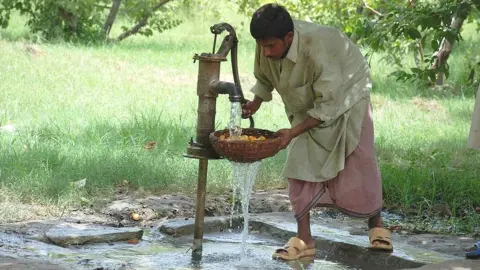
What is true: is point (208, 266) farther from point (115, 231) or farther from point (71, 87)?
point (71, 87)

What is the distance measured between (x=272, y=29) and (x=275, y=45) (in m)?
0.12

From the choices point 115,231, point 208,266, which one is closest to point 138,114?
point 115,231

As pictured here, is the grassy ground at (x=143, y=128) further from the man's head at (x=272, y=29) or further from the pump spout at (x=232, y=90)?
the man's head at (x=272, y=29)

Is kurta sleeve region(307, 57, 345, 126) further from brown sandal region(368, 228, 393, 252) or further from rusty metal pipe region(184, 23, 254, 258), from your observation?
brown sandal region(368, 228, 393, 252)

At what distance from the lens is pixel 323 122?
4.36m

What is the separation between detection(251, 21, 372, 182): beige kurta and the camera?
170 inches

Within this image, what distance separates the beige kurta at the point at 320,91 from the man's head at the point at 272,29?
111mm

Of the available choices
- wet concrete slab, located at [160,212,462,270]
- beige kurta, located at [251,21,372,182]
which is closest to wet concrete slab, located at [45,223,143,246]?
wet concrete slab, located at [160,212,462,270]

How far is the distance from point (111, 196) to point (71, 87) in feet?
12.8

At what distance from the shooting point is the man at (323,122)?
4309 mm

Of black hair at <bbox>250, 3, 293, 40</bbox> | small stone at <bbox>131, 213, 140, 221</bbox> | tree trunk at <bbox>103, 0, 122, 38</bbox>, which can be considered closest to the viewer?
black hair at <bbox>250, 3, 293, 40</bbox>

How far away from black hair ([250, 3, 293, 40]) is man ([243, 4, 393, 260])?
81 mm

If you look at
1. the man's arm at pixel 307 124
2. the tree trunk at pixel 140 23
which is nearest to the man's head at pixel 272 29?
the man's arm at pixel 307 124

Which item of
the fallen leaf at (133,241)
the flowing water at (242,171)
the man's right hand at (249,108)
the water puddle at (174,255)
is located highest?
the man's right hand at (249,108)
